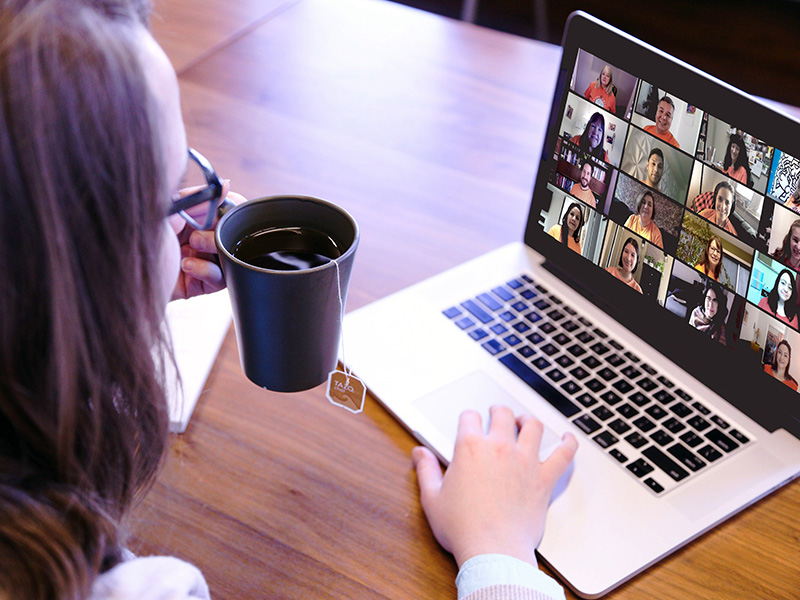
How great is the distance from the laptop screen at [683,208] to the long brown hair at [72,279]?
51cm

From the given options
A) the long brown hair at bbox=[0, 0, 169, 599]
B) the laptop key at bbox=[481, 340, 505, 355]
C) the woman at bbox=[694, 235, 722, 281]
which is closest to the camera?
the long brown hair at bbox=[0, 0, 169, 599]

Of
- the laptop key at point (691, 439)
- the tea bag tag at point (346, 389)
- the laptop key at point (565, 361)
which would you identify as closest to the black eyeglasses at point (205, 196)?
the tea bag tag at point (346, 389)

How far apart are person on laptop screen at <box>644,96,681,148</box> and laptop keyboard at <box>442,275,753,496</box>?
0.76ft

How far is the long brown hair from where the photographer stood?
1.21 ft

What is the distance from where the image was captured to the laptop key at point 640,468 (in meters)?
0.72

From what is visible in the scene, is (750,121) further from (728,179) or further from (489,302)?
(489,302)

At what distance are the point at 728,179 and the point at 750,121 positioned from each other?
0.06 m

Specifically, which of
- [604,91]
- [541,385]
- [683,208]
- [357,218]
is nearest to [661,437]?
[541,385]

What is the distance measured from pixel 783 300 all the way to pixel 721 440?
15 centimetres

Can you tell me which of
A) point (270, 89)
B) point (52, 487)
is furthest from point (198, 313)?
point (270, 89)

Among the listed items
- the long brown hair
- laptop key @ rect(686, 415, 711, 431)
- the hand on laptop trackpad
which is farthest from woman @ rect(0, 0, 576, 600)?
laptop key @ rect(686, 415, 711, 431)

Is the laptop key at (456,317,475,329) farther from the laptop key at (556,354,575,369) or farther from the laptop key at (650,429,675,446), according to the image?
the laptop key at (650,429,675,446)

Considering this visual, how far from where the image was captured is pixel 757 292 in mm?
729

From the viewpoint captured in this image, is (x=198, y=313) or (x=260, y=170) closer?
(x=198, y=313)
